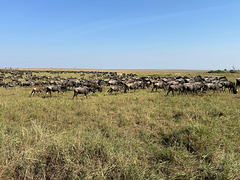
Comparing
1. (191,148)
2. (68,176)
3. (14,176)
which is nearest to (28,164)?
(14,176)

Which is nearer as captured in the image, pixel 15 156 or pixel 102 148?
pixel 15 156

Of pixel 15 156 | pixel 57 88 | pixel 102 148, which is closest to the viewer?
pixel 15 156

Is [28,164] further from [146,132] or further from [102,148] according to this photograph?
[146,132]

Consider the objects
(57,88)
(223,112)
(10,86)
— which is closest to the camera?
(223,112)

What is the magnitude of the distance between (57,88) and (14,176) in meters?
14.4

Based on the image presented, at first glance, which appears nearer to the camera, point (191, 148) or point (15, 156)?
point (15, 156)

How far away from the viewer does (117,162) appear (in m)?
3.30

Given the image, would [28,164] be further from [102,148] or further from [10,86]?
[10,86]

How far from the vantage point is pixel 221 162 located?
336cm

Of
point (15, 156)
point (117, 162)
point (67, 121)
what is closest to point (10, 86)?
point (67, 121)

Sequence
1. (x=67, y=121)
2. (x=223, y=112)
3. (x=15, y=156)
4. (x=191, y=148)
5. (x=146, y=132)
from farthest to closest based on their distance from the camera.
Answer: (x=223, y=112) < (x=67, y=121) < (x=146, y=132) < (x=191, y=148) < (x=15, y=156)

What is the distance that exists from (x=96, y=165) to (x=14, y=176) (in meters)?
1.76

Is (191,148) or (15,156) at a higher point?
(15,156)

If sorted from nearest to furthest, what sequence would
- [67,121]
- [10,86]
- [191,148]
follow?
[191,148]
[67,121]
[10,86]
